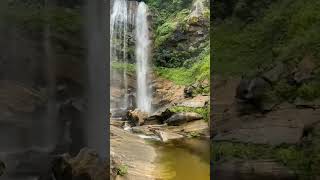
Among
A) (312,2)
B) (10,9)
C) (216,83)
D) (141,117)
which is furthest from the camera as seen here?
(141,117)

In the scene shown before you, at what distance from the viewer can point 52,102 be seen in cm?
369

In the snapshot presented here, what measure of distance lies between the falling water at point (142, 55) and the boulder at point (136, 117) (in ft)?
5.41

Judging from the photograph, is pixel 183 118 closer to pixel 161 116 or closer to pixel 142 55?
pixel 161 116

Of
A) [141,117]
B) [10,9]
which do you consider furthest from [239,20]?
[141,117]

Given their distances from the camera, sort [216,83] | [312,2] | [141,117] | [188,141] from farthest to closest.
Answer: [141,117] < [188,141] < [216,83] < [312,2]

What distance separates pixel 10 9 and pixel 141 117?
9261 millimetres

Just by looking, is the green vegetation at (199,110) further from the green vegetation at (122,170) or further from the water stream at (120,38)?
the green vegetation at (122,170)

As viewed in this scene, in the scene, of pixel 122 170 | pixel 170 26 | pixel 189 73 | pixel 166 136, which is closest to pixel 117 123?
pixel 166 136

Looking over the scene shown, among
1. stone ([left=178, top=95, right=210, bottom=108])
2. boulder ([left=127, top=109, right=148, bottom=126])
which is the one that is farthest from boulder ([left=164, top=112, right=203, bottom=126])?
boulder ([left=127, top=109, right=148, bottom=126])

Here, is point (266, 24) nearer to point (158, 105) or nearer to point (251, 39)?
point (251, 39)

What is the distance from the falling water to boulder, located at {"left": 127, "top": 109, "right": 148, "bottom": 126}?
1.65 m

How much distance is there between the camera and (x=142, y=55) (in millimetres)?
15492

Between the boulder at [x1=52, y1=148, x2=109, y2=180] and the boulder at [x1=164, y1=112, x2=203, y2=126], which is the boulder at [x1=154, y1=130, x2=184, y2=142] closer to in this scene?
the boulder at [x1=164, y1=112, x2=203, y2=126]

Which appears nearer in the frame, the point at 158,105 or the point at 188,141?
the point at 188,141
